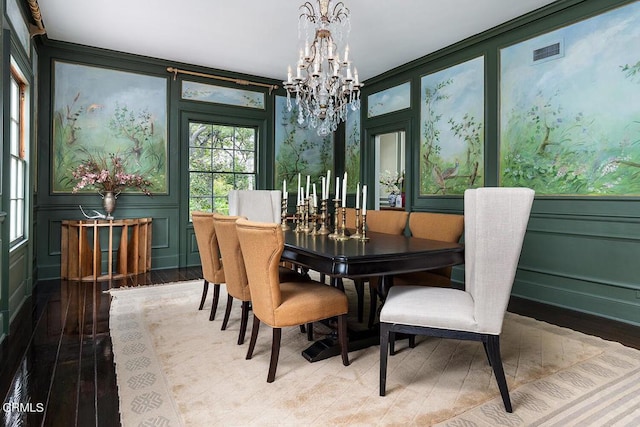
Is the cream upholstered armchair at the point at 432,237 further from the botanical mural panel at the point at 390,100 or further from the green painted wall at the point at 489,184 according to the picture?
the botanical mural panel at the point at 390,100

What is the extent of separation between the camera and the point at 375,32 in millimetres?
A: 4441

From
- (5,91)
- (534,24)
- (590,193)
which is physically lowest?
(590,193)

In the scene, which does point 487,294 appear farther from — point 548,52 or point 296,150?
point 296,150

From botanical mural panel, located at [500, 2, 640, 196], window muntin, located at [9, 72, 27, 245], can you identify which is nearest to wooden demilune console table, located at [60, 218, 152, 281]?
window muntin, located at [9, 72, 27, 245]

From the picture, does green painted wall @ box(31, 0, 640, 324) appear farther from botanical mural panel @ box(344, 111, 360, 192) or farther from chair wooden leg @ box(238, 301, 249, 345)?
chair wooden leg @ box(238, 301, 249, 345)

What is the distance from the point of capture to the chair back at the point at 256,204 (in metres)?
3.85

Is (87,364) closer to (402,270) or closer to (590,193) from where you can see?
(402,270)

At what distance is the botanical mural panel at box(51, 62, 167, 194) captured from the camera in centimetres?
486

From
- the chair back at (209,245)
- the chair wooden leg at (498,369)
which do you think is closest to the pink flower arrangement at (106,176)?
the chair back at (209,245)

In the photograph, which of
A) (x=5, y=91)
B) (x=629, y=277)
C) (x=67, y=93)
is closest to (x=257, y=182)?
(x=67, y=93)

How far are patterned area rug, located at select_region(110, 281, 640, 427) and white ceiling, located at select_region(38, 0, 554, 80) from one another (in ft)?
10.1

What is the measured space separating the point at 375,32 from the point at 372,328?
11.0 ft

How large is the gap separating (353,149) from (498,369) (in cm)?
514

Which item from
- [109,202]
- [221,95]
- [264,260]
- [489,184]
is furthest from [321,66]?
[109,202]
